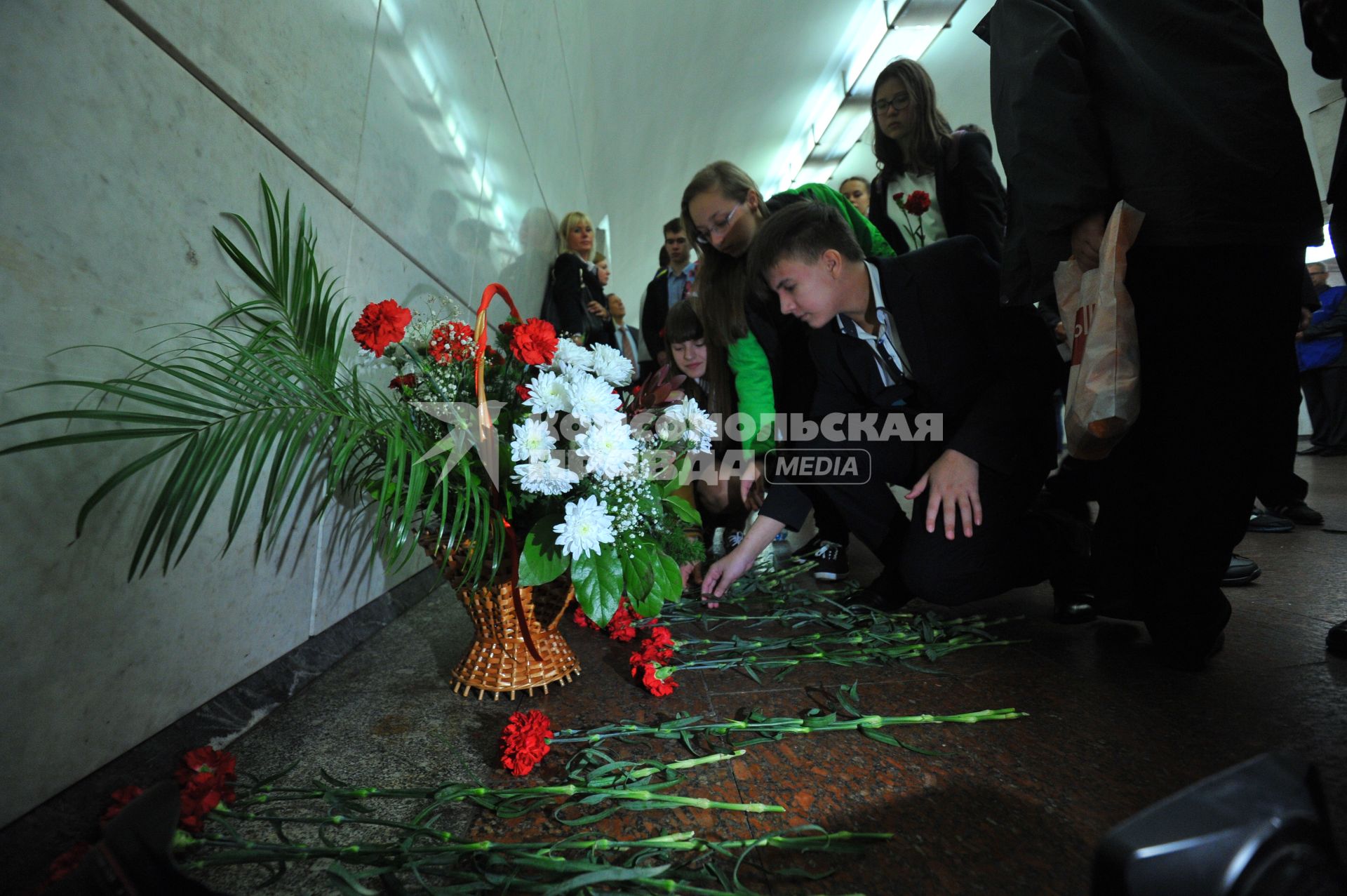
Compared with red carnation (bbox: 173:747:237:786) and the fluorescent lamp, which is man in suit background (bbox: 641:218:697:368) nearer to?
red carnation (bbox: 173:747:237:786)

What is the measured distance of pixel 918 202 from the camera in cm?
212

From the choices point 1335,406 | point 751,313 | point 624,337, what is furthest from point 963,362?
point 1335,406

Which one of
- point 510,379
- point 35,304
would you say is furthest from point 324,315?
point 35,304

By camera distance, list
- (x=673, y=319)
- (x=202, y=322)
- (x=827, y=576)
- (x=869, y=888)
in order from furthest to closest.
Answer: (x=673, y=319)
(x=827, y=576)
(x=202, y=322)
(x=869, y=888)

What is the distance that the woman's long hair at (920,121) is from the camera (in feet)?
6.69

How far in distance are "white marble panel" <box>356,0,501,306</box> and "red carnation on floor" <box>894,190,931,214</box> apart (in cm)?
154

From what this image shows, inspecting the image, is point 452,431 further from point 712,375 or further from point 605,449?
point 712,375

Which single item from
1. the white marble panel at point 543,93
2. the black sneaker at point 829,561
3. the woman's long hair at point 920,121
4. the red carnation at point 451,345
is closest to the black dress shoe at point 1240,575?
the black sneaker at point 829,561

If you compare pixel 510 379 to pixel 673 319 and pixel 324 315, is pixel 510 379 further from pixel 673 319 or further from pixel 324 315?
pixel 673 319

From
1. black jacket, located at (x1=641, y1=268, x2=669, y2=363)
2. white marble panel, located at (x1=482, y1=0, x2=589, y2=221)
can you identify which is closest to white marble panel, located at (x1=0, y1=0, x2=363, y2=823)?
white marble panel, located at (x1=482, y1=0, x2=589, y2=221)

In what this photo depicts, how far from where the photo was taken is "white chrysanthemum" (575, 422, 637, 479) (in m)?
0.95

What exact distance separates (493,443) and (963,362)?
1184mm

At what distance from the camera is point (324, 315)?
1.09m

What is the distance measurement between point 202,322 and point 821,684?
3.81 ft
